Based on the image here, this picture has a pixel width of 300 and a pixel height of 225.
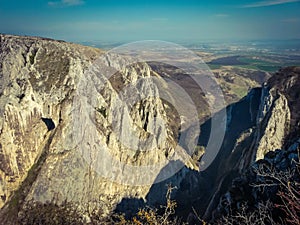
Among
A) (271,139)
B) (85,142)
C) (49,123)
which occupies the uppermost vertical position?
(49,123)

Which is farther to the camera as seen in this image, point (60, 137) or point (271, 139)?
point (60, 137)

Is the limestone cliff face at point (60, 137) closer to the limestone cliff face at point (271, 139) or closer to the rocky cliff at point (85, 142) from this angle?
the rocky cliff at point (85, 142)

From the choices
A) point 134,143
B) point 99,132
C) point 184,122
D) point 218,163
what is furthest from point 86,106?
point 184,122

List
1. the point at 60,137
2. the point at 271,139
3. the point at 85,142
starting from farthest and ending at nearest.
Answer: the point at 85,142 → the point at 60,137 → the point at 271,139

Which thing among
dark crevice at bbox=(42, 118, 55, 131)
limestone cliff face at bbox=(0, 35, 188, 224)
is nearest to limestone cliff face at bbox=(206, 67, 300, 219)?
limestone cliff face at bbox=(0, 35, 188, 224)

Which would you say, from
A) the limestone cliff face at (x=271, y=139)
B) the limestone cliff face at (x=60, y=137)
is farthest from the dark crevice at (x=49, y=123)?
the limestone cliff face at (x=271, y=139)

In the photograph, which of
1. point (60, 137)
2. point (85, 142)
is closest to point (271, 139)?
point (85, 142)

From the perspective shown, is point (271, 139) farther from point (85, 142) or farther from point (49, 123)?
point (49, 123)

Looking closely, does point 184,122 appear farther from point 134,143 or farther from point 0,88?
point 0,88

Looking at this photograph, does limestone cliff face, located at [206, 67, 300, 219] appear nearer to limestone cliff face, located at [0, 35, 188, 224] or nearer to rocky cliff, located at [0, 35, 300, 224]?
rocky cliff, located at [0, 35, 300, 224]
